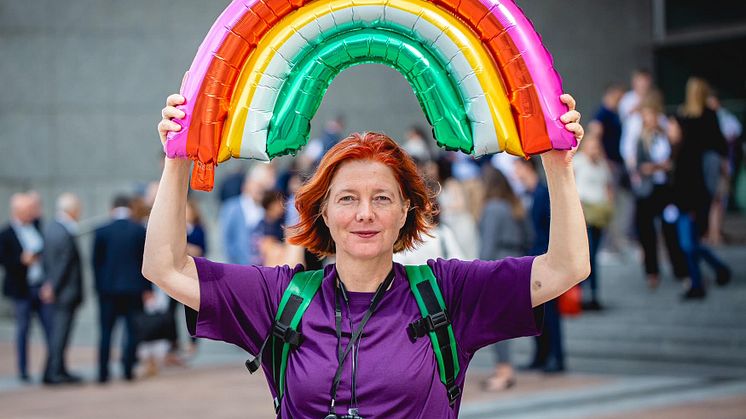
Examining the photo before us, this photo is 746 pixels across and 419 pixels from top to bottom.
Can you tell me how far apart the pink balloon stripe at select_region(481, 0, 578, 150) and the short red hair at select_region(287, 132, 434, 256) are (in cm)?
46

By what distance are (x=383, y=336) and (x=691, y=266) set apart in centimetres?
1017

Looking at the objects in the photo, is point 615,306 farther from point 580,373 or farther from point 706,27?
point 706,27

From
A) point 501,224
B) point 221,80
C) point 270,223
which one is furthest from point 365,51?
point 270,223

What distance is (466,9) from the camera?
353cm

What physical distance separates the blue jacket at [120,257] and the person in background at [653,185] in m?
5.56

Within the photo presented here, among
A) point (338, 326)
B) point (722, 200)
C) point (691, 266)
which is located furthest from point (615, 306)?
point (338, 326)

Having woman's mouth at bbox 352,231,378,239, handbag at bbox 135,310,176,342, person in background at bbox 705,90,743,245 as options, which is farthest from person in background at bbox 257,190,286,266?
woman's mouth at bbox 352,231,378,239

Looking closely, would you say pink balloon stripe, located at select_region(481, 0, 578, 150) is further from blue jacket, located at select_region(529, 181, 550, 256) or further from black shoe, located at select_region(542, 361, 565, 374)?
black shoe, located at select_region(542, 361, 565, 374)

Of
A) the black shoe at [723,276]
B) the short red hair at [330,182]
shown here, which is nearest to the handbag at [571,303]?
the black shoe at [723,276]

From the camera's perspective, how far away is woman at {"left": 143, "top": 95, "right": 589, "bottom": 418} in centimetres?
340

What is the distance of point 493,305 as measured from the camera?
351 centimetres

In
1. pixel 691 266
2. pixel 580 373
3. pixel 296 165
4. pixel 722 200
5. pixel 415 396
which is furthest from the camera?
pixel 296 165

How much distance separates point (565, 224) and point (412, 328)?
0.52 meters

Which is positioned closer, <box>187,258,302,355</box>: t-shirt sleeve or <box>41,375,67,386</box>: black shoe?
<box>187,258,302,355</box>: t-shirt sleeve
